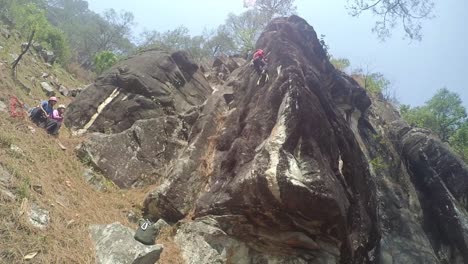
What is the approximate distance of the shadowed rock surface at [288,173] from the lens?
972cm

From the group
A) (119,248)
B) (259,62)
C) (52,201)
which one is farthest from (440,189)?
(52,201)

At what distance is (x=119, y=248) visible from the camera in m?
8.25

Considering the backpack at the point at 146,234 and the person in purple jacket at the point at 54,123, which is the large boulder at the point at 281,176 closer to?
the backpack at the point at 146,234

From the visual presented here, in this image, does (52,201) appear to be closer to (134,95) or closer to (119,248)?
(119,248)

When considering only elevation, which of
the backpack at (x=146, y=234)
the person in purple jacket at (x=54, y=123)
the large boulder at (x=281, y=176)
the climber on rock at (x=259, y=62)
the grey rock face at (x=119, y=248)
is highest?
the climber on rock at (x=259, y=62)

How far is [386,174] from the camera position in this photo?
17.0m

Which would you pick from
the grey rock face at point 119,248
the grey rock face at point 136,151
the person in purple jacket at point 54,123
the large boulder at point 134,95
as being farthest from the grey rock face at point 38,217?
the large boulder at point 134,95

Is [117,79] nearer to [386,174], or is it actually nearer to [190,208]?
[190,208]

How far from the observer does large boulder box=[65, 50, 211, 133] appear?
16.1 m

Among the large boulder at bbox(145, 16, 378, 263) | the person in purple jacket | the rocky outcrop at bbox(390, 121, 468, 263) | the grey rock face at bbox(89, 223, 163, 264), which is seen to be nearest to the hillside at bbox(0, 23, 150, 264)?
the grey rock face at bbox(89, 223, 163, 264)

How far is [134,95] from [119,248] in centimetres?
984

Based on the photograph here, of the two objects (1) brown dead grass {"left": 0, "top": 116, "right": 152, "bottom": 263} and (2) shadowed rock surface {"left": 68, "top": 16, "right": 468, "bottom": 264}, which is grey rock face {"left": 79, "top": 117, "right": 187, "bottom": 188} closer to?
(2) shadowed rock surface {"left": 68, "top": 16, "right": 468, "bottom": 264}

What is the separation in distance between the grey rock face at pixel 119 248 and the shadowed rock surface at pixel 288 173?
1.54 m

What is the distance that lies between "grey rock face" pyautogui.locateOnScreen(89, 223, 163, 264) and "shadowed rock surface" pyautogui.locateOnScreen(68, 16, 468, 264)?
60.5 inches
